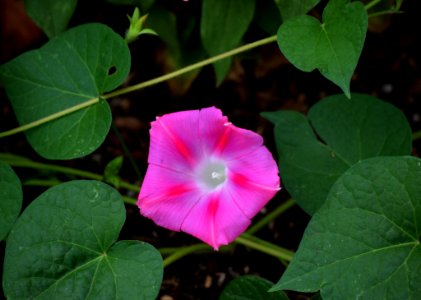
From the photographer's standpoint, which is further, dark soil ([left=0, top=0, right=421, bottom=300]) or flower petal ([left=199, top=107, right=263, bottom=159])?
dark soil ([left=0, top=0, right=421, bottom=300])

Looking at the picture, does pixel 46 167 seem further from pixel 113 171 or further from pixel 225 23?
pixel 225 23

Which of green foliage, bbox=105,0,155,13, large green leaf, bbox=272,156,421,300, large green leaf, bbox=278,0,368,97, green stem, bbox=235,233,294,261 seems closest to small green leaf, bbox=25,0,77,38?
green foliage, bbox=105,0,155,13

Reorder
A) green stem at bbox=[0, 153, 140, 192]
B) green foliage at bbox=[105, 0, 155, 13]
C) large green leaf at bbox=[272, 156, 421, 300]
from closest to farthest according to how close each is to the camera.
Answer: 1. large green leaf at bbox=[272, 156, 421, 300]
2. green foliage at bbox=[105, 0, 155, 13]
3. green stem at bbox=[0, 153, 140, 192]

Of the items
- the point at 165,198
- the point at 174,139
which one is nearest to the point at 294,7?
the point at 174,139

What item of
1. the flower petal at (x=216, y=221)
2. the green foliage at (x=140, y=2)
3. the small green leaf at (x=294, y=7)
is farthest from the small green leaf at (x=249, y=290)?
the green foliage at (x=140, y=2)

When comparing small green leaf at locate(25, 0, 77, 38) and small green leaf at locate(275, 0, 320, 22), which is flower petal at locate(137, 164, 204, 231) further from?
small green leaf at locate(25, 0, 77, 38)

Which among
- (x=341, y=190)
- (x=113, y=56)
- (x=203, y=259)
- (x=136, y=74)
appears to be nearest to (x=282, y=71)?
(x=136, y=74)

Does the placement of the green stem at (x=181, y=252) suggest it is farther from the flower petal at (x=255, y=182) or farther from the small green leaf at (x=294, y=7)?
the small green leaf at (x=294, y=7)

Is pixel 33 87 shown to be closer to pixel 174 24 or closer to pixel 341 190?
pixel 174 24
